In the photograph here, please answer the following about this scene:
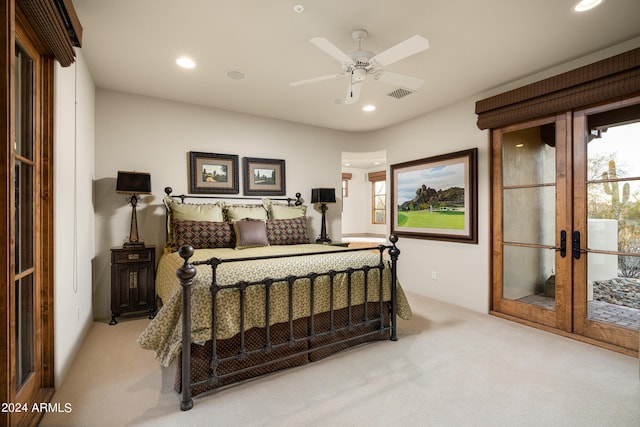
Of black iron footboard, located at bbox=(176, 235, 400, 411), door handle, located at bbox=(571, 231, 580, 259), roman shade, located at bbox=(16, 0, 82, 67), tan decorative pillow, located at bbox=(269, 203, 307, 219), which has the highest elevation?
roman shade, located at bbox=(16, 0, 82, 67)

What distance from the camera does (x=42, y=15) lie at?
62.7 inches

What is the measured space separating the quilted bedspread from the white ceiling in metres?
1.76

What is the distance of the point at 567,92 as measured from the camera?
2.85 meters

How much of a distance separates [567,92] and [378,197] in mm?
6033

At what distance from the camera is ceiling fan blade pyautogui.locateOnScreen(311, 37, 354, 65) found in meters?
1.96

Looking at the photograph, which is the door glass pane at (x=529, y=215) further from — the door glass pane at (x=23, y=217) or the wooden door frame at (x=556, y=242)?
the door glass pane at (x=23, y=217)

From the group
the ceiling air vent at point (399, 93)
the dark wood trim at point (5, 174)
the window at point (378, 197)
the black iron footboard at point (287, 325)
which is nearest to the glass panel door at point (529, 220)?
the ceiling air vent at point (399, 93)

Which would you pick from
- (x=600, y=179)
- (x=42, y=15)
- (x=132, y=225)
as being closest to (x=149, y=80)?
(x=132, y=225)

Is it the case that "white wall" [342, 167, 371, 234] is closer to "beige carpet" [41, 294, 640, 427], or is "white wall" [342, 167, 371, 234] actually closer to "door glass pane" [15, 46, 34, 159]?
"beige carpet" [41, 294, 640, 427]

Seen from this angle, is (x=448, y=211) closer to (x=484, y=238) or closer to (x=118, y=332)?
(x=484, y=238)

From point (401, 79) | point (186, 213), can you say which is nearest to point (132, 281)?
point (186, 213)

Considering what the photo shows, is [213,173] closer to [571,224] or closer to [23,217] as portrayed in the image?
[23,217]

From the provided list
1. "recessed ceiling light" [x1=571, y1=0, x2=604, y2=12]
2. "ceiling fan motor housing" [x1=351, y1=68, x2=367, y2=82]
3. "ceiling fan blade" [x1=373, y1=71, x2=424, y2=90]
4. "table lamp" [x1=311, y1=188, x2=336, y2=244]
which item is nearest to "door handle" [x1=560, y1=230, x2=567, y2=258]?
"recessed ceiling light" [x1=571, y1=0, x2=604, y2=12]

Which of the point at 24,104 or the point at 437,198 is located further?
the point at 437,198
